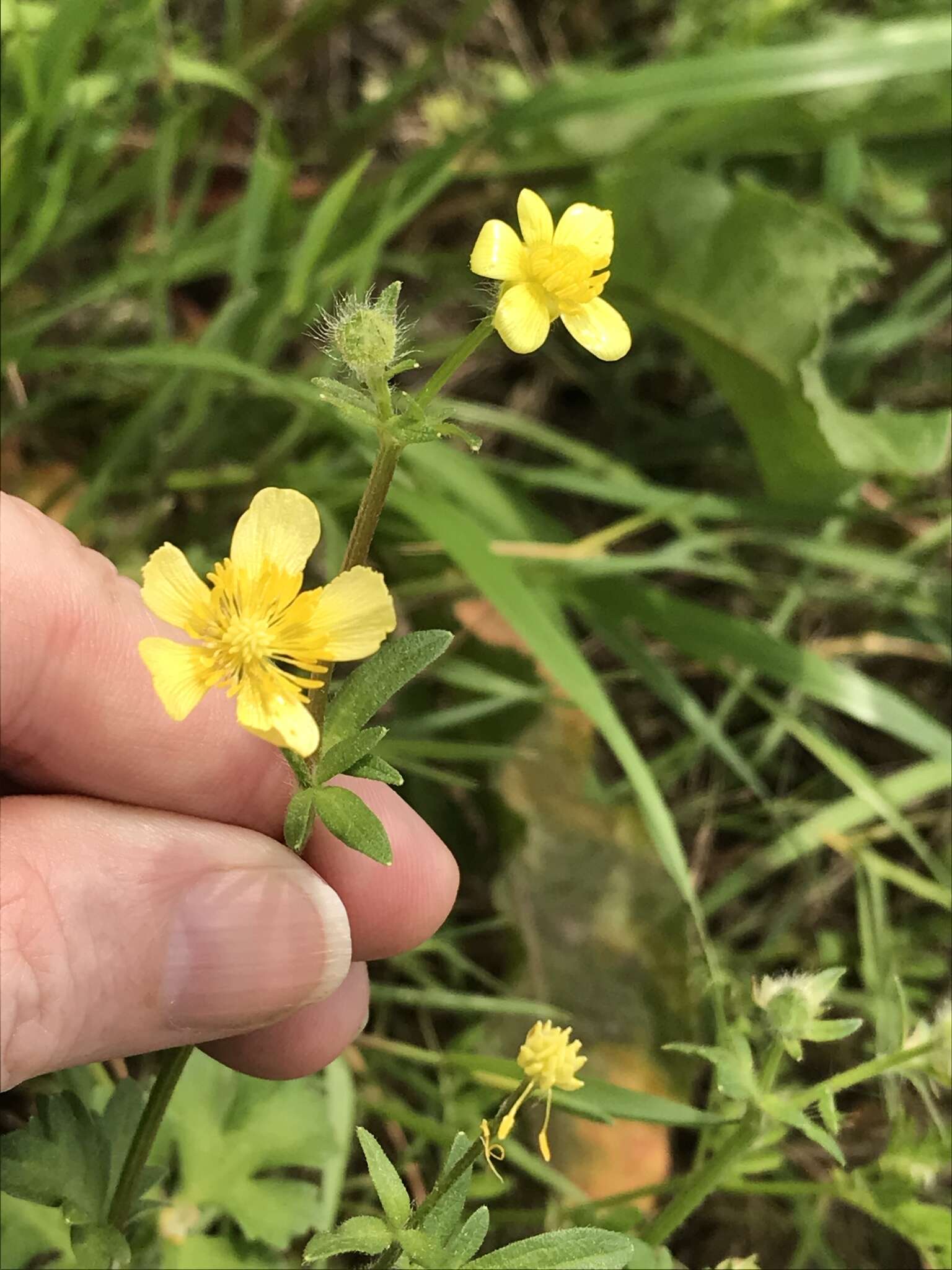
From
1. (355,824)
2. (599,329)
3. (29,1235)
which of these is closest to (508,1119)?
(355,824)

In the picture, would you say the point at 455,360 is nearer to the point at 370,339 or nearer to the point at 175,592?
the point at 370,339

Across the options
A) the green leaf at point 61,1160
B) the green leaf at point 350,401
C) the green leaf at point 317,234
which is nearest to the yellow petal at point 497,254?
the green leaf at point 350,401

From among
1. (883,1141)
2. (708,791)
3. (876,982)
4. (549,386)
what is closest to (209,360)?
(549,386)

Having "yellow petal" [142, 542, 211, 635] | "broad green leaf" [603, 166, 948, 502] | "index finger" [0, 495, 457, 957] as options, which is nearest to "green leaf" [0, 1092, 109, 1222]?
"index finger" [0, 495, 457, 957]

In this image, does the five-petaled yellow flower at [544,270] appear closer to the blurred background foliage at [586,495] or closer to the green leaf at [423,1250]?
the blurred background foliage at [586,495]

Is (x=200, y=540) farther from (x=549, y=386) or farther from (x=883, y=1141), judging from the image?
(x=883, y=1141)

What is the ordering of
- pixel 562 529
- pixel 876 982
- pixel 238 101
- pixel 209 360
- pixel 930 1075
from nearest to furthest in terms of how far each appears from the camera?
1. pixel 930 1075
2. pixel 209 360
3. pixel 876 982
4. pixel 562 529
5. pixel 238 101
